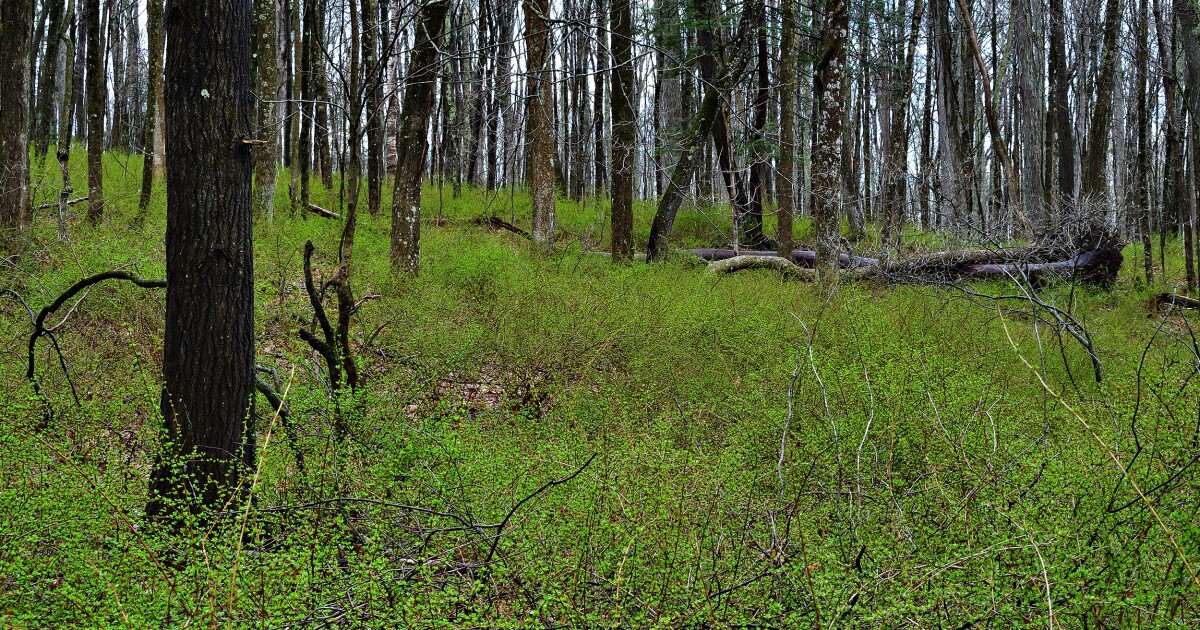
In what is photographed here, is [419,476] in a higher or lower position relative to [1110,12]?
lower

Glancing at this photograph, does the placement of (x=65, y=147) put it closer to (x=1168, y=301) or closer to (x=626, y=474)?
(x=626, y=474)

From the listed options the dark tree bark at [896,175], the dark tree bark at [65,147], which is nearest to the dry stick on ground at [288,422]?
the dark tree bark at [65,147]

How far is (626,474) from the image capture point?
10.1 ft

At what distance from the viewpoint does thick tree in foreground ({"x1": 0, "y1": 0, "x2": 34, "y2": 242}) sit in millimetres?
7312

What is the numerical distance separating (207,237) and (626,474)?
6.93 feet

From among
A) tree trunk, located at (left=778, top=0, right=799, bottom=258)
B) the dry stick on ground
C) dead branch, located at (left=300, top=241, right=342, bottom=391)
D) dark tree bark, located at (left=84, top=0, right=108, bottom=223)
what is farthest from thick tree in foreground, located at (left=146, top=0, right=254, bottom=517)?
tree trunk, located at (left=778, top=0, right=799, bottom=258)

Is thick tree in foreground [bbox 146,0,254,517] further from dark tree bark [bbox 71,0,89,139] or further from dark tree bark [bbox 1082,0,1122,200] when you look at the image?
dark tree bark [bbox 71,0,89,139]

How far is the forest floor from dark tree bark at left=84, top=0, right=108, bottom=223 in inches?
76.2

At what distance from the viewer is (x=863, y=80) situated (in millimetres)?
28891

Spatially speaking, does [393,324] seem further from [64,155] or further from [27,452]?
[64,155]

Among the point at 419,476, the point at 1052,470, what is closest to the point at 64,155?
the point at 419,476

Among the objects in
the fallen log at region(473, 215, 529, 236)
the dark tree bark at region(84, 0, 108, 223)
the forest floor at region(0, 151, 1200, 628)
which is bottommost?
the forest floor at region(0, 151, 1200, 628)

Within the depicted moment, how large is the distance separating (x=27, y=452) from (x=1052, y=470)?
3837 millimetres

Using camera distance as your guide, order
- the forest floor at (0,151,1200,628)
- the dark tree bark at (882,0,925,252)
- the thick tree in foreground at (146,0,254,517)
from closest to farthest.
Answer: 1. the forest floor at (0,151,1200,628)
2. the thick tree in foreground at (146,0,254,517)
3. the dark tree bark at (882,0,925,252)
